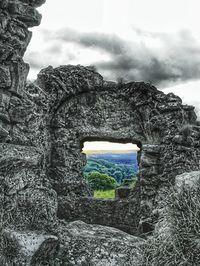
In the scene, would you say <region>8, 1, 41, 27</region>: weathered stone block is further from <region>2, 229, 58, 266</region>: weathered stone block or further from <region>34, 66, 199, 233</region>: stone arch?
<region>34, 66, 199, 233</region>: stone arch

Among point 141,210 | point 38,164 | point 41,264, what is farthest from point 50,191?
point 141,210

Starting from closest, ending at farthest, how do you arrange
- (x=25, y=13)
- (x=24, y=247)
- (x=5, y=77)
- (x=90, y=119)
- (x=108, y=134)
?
(x=24, y=247) < (x=5, y=77) < (x=25, y=13) < (x=108, y=134) < (x=90, y=119)

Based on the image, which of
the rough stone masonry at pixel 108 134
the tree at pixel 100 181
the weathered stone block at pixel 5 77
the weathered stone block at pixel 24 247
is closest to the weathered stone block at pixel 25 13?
the weathered stone block at pixel 5 77

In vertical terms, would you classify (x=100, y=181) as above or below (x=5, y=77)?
below

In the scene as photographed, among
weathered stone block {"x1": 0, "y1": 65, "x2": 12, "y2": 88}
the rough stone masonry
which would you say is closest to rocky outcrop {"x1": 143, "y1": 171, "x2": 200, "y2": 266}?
weathered stone block {"x1": 0, "y1": 65, "x2": 12, "y2": 88}

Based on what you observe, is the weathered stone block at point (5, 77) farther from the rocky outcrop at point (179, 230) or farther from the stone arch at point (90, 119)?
the stone arch at point (90, 119)

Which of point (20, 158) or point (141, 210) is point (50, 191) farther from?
point (141, 210)

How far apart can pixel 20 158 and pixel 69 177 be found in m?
7.17

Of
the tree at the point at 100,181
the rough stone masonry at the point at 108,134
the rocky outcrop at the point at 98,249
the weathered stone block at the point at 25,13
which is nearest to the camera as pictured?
the rocky outcrop at the point at 98,249

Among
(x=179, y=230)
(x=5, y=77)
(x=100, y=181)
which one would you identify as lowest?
(x=100, y=181)

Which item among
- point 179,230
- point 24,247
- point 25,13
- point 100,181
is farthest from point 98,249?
point 100,181

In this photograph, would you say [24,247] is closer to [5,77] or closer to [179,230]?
[179,230]

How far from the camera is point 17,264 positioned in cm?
298

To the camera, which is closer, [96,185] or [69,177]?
[69,177]
